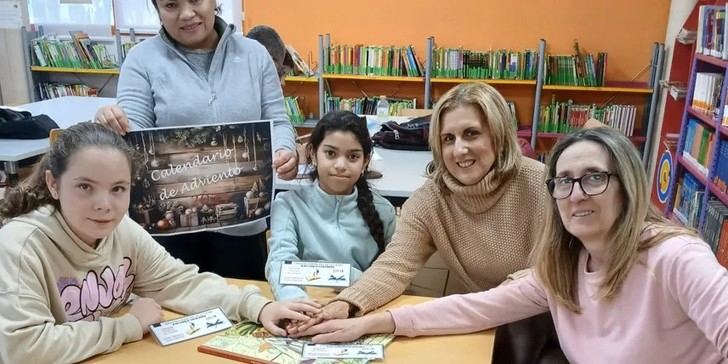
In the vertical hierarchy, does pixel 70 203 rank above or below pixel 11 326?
above

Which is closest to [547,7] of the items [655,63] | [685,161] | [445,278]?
[655,63]

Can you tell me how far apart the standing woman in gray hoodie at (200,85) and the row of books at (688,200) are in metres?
3.30

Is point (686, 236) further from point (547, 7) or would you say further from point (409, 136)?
point (547, 7)

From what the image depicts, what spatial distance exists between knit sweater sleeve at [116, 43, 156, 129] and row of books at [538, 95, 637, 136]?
4401 mm

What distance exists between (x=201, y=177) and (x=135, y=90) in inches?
14.2

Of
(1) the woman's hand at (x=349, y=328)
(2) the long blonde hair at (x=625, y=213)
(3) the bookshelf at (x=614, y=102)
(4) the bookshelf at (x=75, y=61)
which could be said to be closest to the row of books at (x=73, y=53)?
(4) the bookshelf at (x=75, y=61)

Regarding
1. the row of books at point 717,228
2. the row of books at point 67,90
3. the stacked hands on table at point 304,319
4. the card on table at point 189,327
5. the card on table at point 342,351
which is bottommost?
the row of books at point 717,228

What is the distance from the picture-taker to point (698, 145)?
4270 millimetres

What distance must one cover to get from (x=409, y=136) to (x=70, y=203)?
7.79 feet

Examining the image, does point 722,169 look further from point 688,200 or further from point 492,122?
point 492,122

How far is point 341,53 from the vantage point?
18.8 ft

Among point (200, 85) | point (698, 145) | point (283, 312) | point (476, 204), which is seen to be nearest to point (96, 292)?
point (283, 312)

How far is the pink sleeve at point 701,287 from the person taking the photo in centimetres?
117

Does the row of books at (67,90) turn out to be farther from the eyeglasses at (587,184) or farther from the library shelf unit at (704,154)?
the eyeglasses at (587,184)
